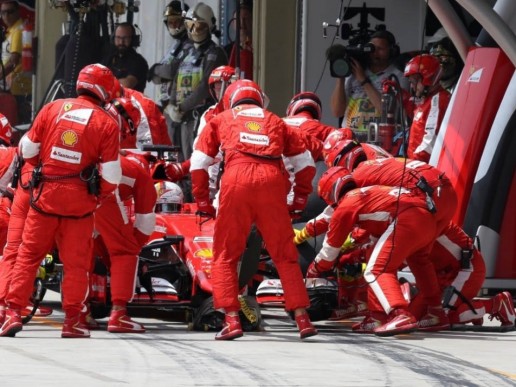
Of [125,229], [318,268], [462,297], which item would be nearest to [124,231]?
[125,229]

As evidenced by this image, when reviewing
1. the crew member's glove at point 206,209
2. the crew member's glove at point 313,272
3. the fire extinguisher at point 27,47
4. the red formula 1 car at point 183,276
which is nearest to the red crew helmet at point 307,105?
the red formula 1 car at point 183,276

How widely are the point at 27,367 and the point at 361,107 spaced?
8.78m

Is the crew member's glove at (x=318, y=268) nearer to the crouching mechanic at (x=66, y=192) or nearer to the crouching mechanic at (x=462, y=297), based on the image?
the crouching mechanic at (x=462, y=297)

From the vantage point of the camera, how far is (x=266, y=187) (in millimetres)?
13453

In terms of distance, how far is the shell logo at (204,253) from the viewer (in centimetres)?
1455

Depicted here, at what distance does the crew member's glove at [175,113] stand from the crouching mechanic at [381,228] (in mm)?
7506

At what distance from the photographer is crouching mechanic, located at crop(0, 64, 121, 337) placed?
13.3 metres

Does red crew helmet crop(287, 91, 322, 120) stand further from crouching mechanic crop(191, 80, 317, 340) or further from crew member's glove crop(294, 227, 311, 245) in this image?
crouching mechanic crop(191, 80, 317, 340)

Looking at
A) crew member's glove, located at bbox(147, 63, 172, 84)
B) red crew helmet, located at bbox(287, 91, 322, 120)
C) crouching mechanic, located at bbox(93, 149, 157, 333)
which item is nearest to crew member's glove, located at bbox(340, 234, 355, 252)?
crouching mechanic, located at bbox(93, 149, 157, 333)

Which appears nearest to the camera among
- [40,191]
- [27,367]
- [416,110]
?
[27,367]

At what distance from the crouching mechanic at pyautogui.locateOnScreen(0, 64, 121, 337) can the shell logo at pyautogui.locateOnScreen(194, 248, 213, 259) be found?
1.30m

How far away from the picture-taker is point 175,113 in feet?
71.5

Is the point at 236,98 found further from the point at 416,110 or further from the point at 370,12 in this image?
the point at 370,12

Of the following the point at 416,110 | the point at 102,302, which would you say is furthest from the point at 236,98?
the point at 416,110
